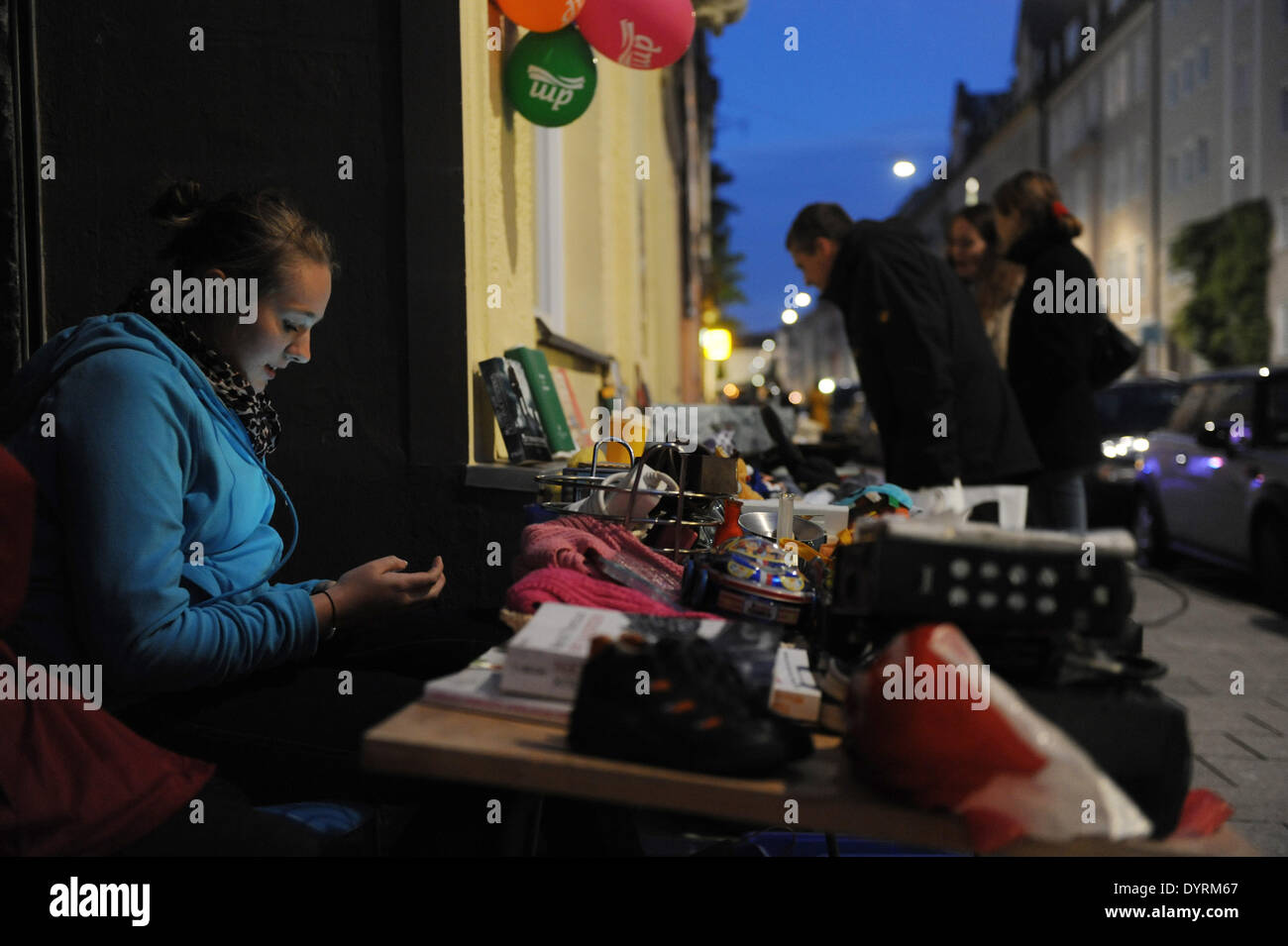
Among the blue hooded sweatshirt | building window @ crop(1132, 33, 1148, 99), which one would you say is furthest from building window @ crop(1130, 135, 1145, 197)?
the blue hooded sweatshirt

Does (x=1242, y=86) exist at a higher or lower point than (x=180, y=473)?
higher

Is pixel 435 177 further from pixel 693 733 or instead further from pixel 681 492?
pixel 693 733

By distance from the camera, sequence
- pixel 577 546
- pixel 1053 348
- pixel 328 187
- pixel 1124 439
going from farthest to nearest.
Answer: pixel 1124 439 < pixel 1053 348 < pixel 328 187 < pixel 577 546

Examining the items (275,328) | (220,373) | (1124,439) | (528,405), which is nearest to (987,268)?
(528,405)

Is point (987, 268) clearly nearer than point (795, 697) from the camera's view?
No

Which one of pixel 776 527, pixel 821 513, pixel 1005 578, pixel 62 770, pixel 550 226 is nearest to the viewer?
pixel 1005 578

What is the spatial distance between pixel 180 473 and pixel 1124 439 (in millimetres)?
11399

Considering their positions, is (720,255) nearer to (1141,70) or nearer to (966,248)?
(1141,70)

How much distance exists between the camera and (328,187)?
10.8 feet

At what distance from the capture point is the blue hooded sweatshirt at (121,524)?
5.62 ft

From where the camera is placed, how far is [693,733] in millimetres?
1203

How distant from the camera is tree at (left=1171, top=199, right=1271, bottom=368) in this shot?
26.3 meters

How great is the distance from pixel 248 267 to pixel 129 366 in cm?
39

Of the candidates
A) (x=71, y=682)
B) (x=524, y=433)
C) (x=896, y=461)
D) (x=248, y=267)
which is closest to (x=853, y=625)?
(x=71, y=682)
